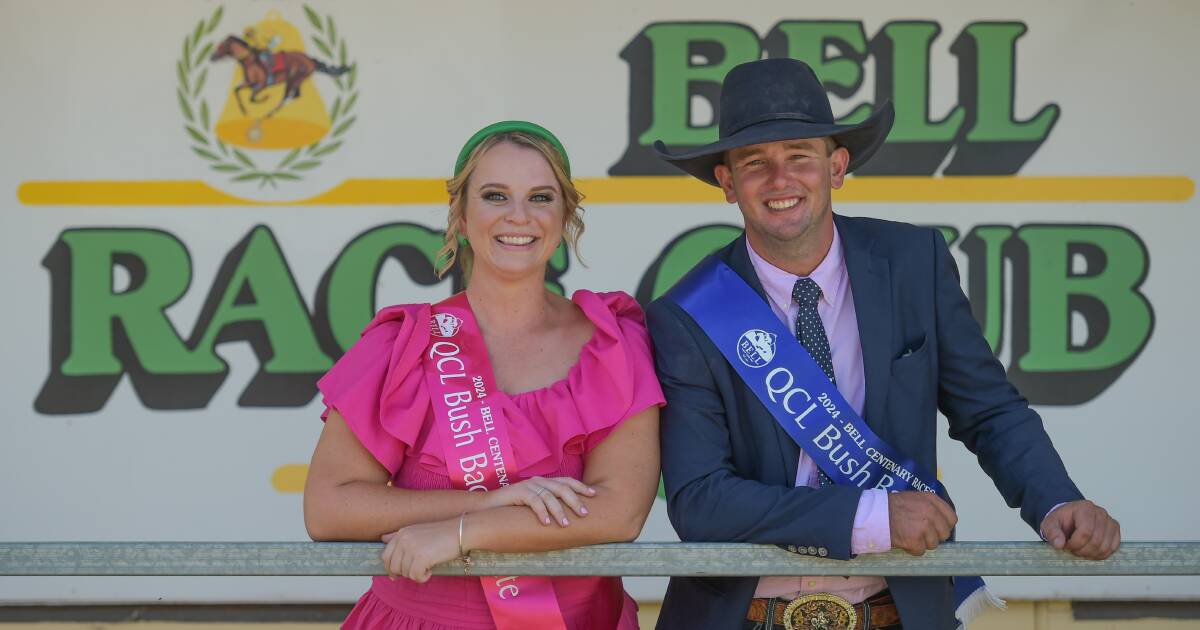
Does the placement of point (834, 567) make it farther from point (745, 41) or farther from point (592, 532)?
point (745, 41)

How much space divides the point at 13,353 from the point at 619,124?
6.68 feet

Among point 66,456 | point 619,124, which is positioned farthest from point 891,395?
point 66,456

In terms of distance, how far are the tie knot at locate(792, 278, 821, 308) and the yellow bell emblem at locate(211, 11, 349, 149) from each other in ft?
6.84

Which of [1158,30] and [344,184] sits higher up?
[1158,30]

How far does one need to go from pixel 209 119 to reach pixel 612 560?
2566 mm

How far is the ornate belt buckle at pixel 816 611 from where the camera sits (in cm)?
225

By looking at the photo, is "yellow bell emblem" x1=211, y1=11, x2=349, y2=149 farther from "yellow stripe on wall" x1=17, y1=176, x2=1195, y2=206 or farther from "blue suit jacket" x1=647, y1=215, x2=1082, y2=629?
"blue suit jacket" x1=647, y1=215, x2=1082, y2=629

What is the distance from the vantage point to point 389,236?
3.97m

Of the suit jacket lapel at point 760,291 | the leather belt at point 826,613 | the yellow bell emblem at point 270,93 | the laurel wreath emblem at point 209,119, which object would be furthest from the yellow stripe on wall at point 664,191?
the leather belt at point 826,613

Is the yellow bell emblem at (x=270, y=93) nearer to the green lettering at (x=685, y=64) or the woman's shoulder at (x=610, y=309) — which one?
the green lettering at (x=685, y=64)

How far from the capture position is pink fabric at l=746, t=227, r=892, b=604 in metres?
2.27

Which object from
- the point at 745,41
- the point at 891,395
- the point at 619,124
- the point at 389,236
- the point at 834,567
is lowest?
the point at 834,567

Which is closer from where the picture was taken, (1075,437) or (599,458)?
(599,458)

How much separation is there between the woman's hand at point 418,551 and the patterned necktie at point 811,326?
0.72 metres
